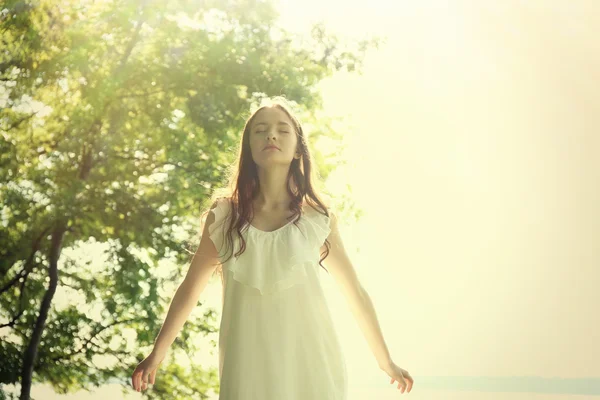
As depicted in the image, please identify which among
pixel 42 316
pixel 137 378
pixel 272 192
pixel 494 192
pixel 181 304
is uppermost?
pixel 494 192

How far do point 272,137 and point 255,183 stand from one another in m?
0.11

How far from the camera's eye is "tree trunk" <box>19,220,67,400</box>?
4137mm

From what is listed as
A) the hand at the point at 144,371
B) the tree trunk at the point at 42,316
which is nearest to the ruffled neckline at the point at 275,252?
the hand at the point at 144,371

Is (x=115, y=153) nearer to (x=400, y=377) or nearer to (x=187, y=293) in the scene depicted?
(x=187, y=293)

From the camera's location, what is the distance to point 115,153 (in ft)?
14.2

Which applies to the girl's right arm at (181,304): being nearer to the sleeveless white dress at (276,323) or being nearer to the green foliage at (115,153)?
the sleeveless white dress at (276,323)

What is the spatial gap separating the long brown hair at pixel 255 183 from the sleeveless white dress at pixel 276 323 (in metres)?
0.06

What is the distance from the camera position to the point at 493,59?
230 inches

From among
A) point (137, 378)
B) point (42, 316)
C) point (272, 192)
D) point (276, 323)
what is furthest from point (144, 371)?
point (42, 316)

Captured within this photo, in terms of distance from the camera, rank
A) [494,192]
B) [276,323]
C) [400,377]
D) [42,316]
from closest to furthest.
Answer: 1. [276,323]
2. [400,377]
3. [42,316]
4. [494,192]

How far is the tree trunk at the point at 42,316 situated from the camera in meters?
4.14

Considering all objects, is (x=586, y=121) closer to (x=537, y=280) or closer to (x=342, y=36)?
(x=537, y=280)

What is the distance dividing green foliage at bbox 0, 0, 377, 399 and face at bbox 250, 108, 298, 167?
8.81 feet

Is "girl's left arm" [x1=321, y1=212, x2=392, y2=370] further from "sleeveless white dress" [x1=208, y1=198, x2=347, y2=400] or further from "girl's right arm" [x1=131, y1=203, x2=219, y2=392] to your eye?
"girl's right arm" [x1=131, y1=203, x2=219, y2=392]
